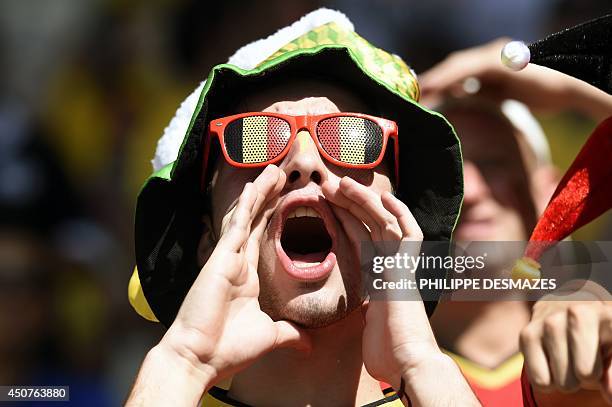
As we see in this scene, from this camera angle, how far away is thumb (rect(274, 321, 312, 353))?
2443 mm

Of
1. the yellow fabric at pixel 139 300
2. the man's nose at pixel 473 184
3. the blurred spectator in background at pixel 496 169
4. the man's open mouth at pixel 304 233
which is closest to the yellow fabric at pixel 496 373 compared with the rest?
the blurred spectator in background at pixel 496 169

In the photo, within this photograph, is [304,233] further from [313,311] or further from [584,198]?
[584,198]

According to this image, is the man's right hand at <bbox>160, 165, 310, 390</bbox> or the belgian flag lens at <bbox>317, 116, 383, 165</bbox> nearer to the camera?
the man's right hand at <bbox>160, 165, 310, 390</bbox>

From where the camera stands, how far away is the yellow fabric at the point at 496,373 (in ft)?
11.4

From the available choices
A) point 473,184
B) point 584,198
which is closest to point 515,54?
point 584,198

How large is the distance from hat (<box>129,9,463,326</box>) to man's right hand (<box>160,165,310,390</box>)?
A: 28 cm

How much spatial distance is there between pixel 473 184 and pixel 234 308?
66.6 inches

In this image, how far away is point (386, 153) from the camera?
273cm

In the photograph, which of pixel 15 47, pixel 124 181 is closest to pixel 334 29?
pixel 124 181

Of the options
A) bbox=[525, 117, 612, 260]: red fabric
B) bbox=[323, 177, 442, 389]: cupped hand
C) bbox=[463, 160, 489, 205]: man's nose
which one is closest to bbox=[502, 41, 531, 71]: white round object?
bbox=[525, 117, 612, 260]: red fabric

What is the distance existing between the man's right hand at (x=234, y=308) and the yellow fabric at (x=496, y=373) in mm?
1168

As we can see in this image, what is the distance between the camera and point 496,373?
353cm

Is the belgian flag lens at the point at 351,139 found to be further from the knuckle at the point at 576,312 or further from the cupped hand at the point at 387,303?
the knuckle at the point at 576,312

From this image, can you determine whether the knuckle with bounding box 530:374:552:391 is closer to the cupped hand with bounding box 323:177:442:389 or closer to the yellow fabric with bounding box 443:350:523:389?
the cupped hand with bounding box 323:177:442:389
